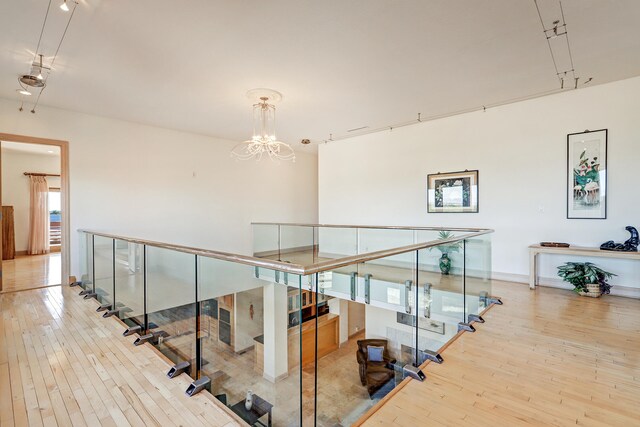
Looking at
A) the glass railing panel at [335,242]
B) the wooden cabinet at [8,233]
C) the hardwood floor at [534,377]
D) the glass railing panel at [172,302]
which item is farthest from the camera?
the wooden cabinet at [8,233]

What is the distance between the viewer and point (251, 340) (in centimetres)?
245

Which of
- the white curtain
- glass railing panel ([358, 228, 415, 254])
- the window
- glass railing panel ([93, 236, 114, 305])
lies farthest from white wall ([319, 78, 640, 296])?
the window

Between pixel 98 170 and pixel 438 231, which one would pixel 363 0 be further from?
pixel 98 170

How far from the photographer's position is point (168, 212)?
6.51 meters

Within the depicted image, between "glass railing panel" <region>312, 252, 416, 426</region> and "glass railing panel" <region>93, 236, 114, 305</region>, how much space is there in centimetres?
318

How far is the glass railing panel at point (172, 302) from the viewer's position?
264 centimetres

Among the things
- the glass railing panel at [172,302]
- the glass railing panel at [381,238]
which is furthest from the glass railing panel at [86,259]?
the glass railing panel at [381,238]

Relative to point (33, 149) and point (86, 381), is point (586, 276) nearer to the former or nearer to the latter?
point (86, 381)

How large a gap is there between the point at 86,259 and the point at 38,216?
230 inches

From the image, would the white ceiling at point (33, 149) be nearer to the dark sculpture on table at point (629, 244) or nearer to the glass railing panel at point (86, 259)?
the glass railing panel at point (86, 259)

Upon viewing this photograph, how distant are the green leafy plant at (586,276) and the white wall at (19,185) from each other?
1338 cm

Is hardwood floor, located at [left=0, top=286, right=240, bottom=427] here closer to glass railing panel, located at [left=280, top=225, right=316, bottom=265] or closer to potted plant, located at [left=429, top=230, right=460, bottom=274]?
potted plant, located at [left=429, top=230, right=460, bottom=274]

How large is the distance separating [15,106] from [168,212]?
2960mm

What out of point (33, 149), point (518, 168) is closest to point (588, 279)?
point (518, 168)
